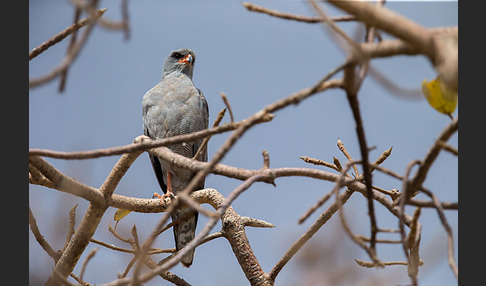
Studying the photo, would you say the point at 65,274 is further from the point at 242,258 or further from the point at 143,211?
the point at 242,258

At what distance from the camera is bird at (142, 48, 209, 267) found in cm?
495

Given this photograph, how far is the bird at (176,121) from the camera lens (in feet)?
16.2

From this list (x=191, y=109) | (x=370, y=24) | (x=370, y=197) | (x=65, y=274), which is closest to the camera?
(x=370, y=24)

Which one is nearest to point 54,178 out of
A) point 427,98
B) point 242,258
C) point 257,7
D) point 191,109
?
point 242,258

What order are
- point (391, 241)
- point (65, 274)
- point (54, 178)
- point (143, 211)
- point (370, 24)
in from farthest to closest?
point (143, 211) < point (65, 274) < point (54, 178) < point (391, 241) < point (370, 24)

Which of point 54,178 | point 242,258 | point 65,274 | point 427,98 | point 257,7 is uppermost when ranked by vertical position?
point 257,7

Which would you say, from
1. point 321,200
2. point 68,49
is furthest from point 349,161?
point 68,49

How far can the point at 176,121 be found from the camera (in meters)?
4.98

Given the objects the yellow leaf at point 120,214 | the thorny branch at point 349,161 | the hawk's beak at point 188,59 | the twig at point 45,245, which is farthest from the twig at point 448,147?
the hawk's beak at point 188,59

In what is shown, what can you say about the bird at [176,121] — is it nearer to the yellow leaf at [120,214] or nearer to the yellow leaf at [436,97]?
the yellow leaf at [120,214]

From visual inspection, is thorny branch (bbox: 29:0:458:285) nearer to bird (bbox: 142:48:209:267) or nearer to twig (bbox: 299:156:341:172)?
twig (bbox: 299:156:341:172)

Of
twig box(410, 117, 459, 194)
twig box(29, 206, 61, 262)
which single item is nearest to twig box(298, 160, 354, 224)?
twig box(410, 117, 459, 194)

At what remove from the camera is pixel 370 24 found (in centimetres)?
131

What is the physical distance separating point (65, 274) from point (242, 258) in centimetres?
106
